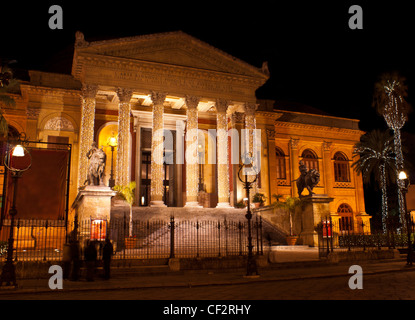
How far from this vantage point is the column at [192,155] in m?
28.8

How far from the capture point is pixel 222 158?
30.3 m

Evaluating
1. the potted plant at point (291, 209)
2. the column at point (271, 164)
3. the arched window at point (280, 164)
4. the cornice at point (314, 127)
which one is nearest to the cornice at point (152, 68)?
the column at point (271, 164)

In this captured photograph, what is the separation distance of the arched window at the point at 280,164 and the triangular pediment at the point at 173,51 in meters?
9.52

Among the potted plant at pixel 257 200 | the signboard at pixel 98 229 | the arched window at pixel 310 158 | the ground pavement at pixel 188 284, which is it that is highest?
the arched window at pixel 310 158

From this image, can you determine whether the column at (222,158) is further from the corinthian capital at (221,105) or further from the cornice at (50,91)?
the cornice at (50,91)

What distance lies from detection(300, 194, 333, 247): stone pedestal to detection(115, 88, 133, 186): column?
12432 mm

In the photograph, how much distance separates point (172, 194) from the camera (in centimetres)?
3372

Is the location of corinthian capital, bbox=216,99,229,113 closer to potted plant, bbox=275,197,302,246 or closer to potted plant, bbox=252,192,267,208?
potted plant, bbox=252,192,267,208

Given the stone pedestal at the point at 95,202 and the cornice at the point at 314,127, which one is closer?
the stone pedestal at the point at 95,202

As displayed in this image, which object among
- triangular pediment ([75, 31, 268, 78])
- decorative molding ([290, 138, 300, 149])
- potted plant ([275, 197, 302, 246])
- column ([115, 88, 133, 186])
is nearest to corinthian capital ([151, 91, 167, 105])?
column ([115, 88, 133, 186])

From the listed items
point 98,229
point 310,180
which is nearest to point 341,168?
point 310,180

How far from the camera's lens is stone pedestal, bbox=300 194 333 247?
20953 millimetres
